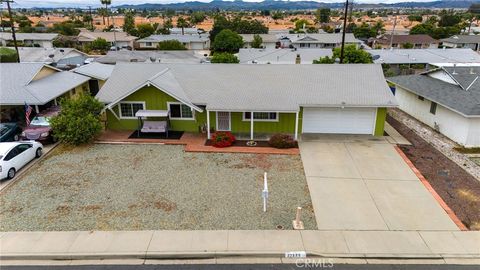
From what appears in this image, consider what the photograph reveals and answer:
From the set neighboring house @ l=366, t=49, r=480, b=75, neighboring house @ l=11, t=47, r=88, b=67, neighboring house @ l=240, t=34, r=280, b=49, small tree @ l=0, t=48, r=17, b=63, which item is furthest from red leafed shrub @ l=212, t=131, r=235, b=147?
neighboring house @ l=240, t=34, r=280, b=49

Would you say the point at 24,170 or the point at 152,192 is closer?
the point at 152,192

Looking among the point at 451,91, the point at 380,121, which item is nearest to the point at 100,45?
the point at 380,121

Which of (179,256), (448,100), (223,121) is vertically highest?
(448,100)

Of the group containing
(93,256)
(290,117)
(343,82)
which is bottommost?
(93,256)

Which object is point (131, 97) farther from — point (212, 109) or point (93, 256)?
point (93, 256)

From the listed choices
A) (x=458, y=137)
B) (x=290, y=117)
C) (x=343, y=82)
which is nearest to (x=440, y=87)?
(x=458, y=137)

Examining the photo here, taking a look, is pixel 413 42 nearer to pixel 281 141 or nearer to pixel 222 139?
pixel 281 141
